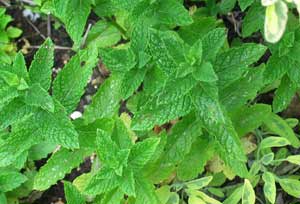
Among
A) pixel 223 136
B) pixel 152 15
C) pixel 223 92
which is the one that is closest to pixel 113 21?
pixel 152 15

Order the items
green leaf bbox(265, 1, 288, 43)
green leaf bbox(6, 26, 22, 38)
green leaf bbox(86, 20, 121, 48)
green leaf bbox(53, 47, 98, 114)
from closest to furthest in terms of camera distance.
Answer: green leaf bbox(265, 1, 288, 43), green leaf bbox(53, 47, 98, 114), green leaf bbox(86, 20, 121, 48), green leaf bbox(6, 26, 22, 38)

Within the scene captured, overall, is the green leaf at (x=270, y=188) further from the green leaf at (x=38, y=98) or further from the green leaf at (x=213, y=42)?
the green leaf at (x=38, y=98)

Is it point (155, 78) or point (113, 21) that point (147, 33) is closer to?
point (155, 78)

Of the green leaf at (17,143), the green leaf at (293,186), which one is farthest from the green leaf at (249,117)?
the green leaf at (17,143)

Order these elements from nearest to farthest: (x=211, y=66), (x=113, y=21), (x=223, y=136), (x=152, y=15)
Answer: (x=211, y=66), (x=223, y=136), (x=152, y=15), (x=113, y=21)

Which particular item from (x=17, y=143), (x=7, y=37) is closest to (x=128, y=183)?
(x=17, y=143)

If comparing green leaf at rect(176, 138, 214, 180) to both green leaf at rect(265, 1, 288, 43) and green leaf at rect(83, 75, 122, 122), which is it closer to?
green leaf at rect(83, 75, 122, 122)

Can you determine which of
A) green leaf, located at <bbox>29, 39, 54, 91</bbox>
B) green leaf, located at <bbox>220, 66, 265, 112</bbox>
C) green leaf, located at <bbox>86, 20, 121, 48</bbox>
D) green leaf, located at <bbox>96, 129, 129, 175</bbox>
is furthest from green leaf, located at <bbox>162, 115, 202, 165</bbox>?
green leaf, located at <bbox>86, 20, 121, 48</bbox>
